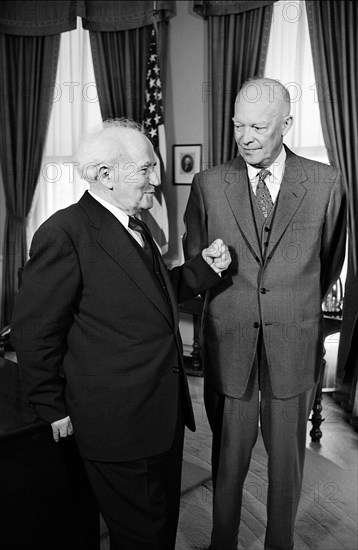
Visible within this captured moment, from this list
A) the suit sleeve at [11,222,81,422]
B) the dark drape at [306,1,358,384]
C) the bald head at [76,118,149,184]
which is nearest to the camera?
the suit sleeve at [11,222,81,422]

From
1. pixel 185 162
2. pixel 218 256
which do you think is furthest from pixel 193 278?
pixel 185 162

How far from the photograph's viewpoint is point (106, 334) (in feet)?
6.21

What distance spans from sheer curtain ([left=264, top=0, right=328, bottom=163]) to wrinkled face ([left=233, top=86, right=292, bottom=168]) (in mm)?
2789

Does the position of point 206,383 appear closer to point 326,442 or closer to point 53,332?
point 53,332

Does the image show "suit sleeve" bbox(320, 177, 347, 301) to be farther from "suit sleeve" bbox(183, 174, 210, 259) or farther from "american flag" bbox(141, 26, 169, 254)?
"american flag" bbox(141, 26, 169, 254)

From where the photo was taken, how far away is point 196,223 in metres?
2.48

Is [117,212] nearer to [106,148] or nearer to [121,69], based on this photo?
[106,148]

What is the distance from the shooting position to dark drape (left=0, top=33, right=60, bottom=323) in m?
6.03

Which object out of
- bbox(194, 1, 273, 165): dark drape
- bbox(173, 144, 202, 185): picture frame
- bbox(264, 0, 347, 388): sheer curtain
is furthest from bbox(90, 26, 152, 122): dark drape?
bbox(264, 0, 347, 388): sheer curtain

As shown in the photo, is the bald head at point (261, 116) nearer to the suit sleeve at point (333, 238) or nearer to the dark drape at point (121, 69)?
the suit sleeve at point (333, 238)

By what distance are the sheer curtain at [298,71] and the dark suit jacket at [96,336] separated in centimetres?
330

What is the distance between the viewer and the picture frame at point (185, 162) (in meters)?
5.54

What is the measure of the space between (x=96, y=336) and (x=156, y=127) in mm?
3868

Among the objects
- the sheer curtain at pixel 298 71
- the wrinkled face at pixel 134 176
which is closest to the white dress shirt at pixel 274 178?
the wrinkled face at pixel 134 176
